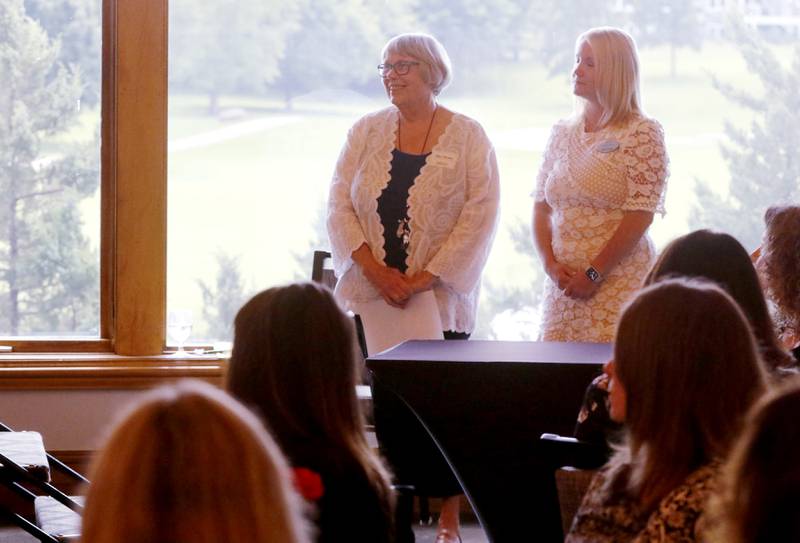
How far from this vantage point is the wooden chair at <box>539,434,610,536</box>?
7.23 ft

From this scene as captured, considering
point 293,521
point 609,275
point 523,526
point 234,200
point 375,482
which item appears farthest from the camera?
point 234,200

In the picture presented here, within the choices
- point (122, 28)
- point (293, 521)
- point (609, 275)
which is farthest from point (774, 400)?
point (122, 28)

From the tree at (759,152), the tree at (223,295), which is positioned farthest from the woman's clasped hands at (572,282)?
the tree at (223,295)

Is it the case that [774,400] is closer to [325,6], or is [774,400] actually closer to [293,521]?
[293,521]

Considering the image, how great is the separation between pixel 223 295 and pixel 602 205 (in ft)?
5.91

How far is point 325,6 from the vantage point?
17.1 feet

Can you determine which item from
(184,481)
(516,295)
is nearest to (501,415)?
(184,481)

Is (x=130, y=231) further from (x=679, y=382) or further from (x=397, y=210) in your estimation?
(x=679, y=382)

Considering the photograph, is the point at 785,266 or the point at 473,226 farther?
the point at 473,226

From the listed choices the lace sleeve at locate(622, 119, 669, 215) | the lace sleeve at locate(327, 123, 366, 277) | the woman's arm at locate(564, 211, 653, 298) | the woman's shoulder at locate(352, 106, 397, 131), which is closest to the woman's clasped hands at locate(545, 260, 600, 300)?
the woman's arm at locate(564, 211, 653, 298)

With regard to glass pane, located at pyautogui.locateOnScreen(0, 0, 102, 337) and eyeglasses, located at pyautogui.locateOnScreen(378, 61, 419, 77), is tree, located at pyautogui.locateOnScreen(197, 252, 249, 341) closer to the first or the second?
glass pane, located at pyautogui.locateOnScreen(0, 0, 102, 337)

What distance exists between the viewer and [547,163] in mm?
4332

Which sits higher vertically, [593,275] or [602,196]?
[602,196]

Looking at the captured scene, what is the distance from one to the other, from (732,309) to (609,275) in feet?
7.16
